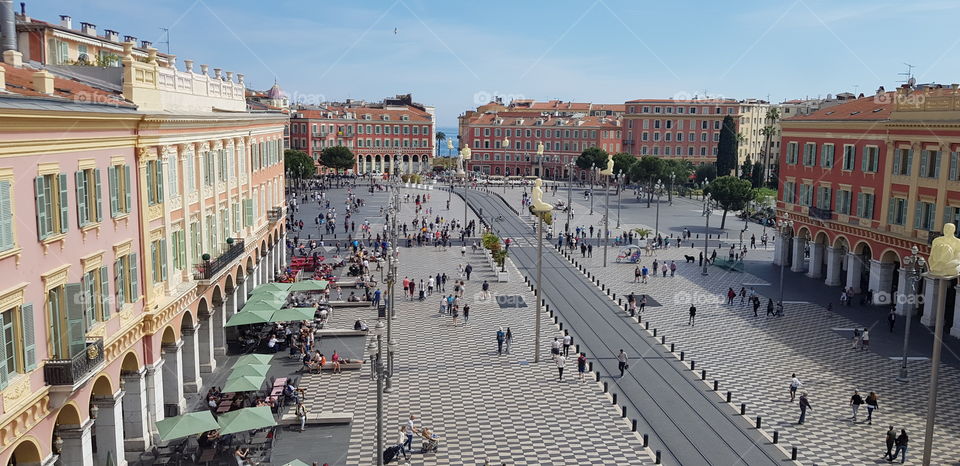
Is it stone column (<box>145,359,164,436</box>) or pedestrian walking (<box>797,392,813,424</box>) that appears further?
Answer: pedestrian walking (<box>797,392,813,424</box>)

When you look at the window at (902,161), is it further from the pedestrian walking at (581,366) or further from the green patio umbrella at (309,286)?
the green patio umbrella at (309,286)

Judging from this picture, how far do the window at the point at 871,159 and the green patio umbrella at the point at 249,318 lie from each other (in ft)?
125

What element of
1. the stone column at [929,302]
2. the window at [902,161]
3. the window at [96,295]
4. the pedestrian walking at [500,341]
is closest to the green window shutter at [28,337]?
the window at [96,295]

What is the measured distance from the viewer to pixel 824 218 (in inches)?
2152

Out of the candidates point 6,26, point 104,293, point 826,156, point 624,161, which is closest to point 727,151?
point 624,161

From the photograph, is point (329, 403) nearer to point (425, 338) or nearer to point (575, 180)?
point (425, 338)

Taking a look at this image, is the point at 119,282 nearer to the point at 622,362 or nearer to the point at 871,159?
the point at 622,362

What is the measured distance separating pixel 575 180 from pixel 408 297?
10471cm

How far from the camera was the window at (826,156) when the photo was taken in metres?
54.8

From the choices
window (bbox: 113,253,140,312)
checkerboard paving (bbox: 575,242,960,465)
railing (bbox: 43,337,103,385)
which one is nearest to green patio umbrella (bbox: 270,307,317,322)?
window (bbox: 113,253,140,312)

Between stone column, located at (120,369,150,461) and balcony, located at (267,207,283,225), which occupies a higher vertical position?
balcony, located at (267,207,283,225)

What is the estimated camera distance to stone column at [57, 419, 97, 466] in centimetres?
2061

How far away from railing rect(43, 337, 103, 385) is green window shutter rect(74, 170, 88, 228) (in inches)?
128

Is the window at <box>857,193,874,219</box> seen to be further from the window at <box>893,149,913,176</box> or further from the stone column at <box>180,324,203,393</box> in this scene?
the stone column at <box>180,324,203,393</box>
